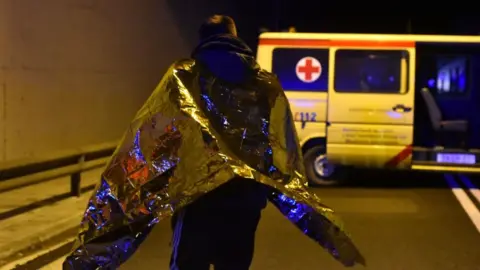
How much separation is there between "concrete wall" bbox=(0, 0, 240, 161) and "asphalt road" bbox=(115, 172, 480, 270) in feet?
11.6

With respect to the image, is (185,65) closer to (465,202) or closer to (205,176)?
(205,176)

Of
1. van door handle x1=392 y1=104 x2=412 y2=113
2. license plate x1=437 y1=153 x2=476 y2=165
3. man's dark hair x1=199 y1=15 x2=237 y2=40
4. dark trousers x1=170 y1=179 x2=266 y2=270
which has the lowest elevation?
license plate x1=437 y1=153 x2=476 y2=165

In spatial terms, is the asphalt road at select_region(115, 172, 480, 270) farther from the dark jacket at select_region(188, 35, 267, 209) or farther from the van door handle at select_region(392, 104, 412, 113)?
the dark jacket at select_region(188, 35, 267, 209)

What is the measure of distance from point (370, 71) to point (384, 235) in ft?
11.9

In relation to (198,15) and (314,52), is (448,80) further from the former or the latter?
(198,15)

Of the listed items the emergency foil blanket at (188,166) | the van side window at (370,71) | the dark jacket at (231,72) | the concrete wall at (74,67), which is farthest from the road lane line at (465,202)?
the concrete wall at (74,67)

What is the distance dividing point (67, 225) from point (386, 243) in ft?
11.3

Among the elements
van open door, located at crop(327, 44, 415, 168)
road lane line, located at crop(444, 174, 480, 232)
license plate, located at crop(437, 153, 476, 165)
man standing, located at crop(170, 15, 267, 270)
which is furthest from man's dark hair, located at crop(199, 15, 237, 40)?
license plate, located at crop(437, 153, 476, 165)

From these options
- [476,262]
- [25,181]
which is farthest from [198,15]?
[476,262]

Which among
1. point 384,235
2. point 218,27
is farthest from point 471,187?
point 218,27

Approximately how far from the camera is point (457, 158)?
11031mm

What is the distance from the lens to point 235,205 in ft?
11.1

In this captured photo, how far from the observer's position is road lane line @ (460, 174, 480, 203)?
10.9 meters

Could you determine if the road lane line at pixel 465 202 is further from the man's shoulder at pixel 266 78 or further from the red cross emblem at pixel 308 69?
the man's shoulder at pixel 266 78
